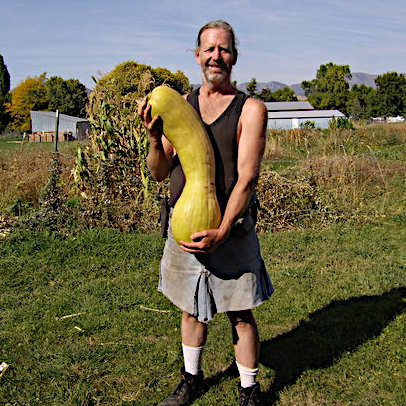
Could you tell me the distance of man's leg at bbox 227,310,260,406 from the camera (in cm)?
284

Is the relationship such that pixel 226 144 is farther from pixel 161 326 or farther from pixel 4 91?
pixel 4 91

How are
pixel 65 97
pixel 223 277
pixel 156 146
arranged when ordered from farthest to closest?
pixel 65 97
pixel 223 277
pixel 156 146

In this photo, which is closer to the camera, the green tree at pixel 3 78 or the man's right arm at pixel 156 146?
the man's right arm at pixel 156 146

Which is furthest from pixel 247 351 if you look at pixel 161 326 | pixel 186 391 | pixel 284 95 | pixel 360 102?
pixel 284 95

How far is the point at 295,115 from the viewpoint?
63.2m

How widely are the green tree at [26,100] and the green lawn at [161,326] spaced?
2172 inches

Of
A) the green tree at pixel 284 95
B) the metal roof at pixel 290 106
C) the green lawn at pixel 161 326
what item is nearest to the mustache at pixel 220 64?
the green lawn at pixel 161 326

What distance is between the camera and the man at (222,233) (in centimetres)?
253

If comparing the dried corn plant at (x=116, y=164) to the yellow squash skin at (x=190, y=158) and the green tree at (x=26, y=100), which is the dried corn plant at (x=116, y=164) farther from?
the green tree at (x=26, y=100)

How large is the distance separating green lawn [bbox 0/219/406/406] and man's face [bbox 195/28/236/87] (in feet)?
6.37

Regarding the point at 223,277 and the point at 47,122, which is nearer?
the point at 223,277

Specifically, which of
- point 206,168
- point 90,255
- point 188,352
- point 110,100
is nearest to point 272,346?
point 188,352

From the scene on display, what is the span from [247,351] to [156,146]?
123 centimetres

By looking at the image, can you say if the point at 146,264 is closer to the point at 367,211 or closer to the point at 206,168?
the point at 206,168
